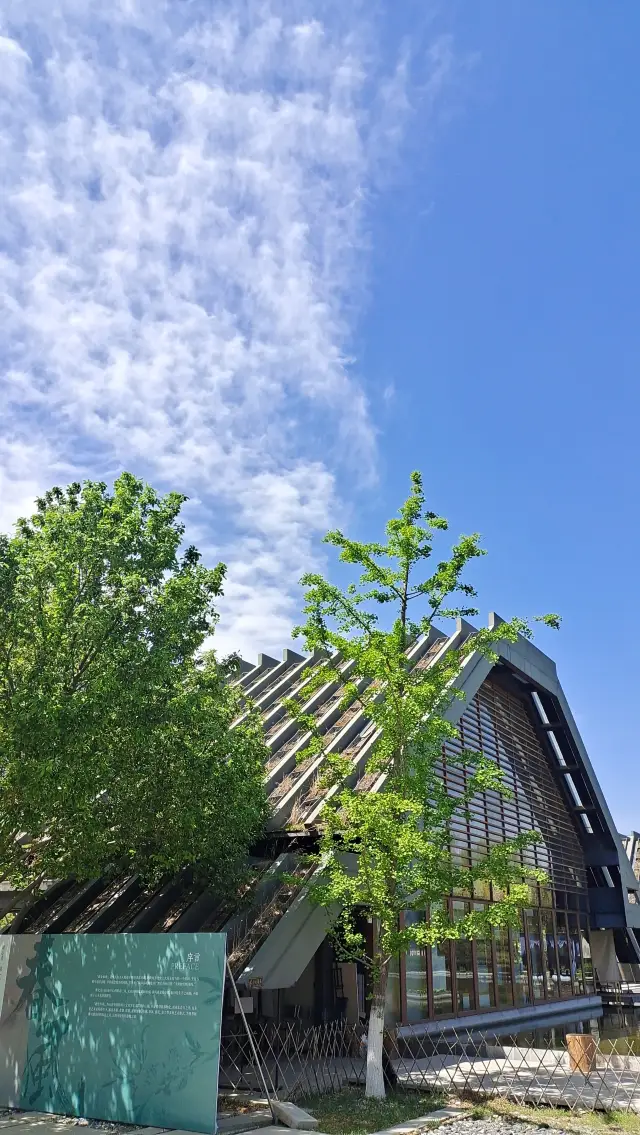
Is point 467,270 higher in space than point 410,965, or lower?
higher

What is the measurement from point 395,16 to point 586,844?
32.3 metres

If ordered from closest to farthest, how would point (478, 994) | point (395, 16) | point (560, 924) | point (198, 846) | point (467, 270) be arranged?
1. point (395, 16)
2. point (198, 846)
3. point (467, 270)
4. point (478, 994)
5. point (560, 924)

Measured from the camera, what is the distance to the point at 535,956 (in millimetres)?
28344

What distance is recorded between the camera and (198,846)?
15836 mm

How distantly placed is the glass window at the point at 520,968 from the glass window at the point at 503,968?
52 centimetres

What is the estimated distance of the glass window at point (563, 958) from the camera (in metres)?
30.2

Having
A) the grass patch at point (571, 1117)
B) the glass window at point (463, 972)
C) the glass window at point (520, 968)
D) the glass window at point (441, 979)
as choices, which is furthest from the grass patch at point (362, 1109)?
the glass window at point (520, 968)

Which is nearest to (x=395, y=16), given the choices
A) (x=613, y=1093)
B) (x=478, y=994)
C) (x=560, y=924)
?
(x=613, y=1093)

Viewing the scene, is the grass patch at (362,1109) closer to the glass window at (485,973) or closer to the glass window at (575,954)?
the glass window at (485,973)

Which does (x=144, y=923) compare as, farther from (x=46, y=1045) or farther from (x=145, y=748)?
(x=145, y=748)

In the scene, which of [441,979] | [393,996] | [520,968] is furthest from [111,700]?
[520,968]

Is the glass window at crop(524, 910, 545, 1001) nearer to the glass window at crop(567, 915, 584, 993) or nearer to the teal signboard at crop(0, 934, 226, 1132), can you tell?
the glass window at crop(567, 915, 584, 993)

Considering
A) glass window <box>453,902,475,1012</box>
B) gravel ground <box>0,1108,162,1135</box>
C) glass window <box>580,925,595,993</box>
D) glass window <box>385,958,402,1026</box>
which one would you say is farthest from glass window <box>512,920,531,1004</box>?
gravel ground <box>0,1108,162,1135</box>

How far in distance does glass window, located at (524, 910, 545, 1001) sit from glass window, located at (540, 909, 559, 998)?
0.32m
